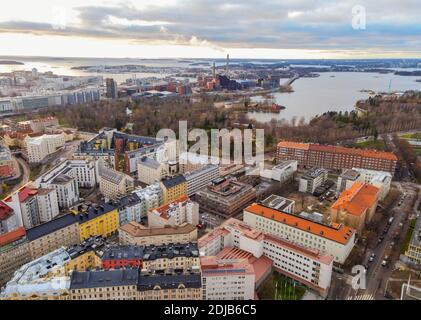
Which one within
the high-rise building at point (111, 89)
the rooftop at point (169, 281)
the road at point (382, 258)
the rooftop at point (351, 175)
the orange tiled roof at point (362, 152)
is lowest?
the road at point (382, 258)

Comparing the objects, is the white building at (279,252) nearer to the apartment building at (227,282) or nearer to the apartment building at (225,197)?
the apartment building at (227,282)

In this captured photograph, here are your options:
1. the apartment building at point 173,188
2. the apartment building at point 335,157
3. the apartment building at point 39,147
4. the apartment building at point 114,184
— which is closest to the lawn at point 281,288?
the apartment building at point 173,188

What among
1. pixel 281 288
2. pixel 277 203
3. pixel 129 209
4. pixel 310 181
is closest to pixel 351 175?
pixel 310 181

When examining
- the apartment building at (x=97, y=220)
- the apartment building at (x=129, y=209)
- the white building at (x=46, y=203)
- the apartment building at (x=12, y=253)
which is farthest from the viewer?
the white building at (x=46, y=203)

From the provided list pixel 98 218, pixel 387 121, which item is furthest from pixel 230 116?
pixel 98 218

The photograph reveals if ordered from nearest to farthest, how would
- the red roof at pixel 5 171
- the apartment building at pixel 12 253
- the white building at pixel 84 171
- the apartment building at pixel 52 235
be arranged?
the apartment building at pixel 12 253 → the apartment building at pixel 52 235 → the white building at pixel 84 171 → the red roof at pixel 5 171

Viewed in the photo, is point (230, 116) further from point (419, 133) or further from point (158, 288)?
point (158, 288)

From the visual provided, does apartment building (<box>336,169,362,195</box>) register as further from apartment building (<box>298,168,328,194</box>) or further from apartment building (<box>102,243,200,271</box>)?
apartment building (<box>102,243,200,271</box>)
